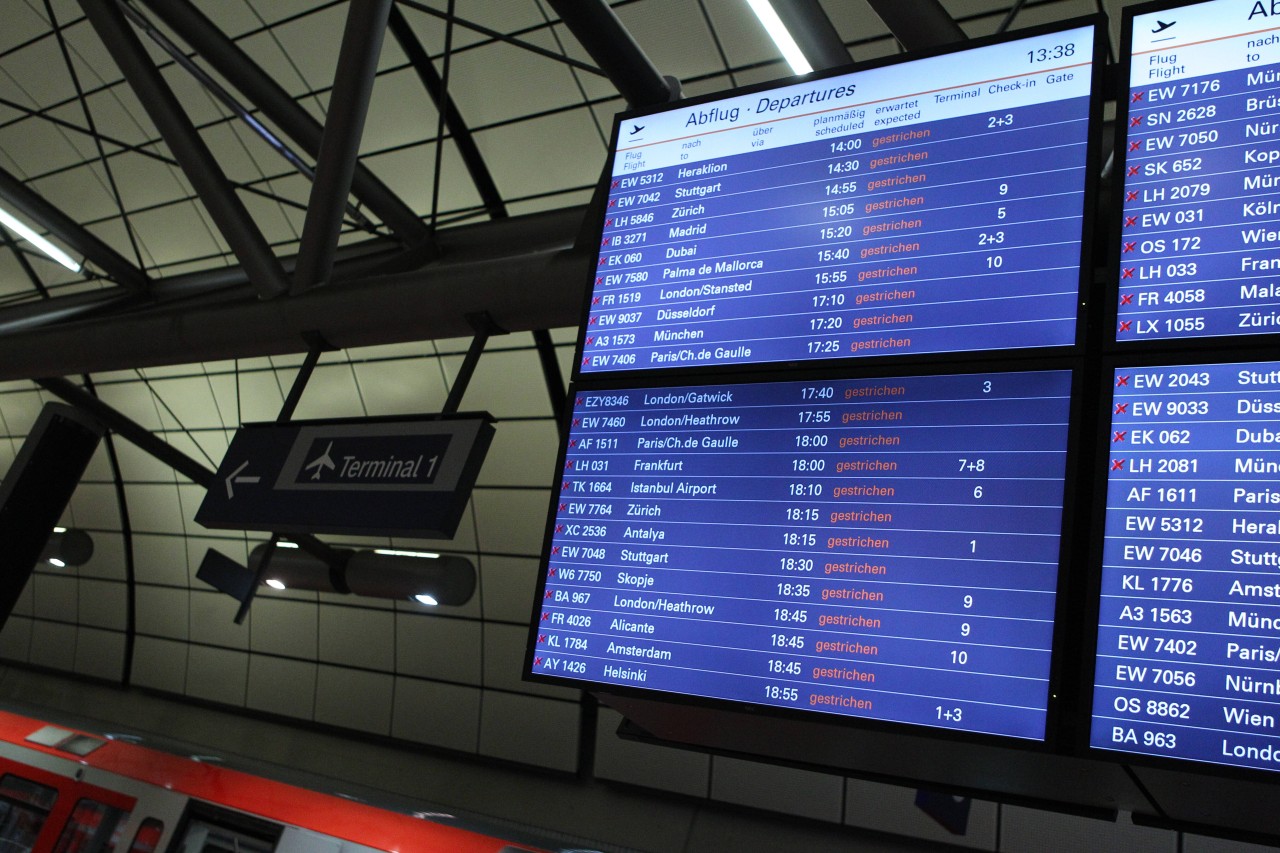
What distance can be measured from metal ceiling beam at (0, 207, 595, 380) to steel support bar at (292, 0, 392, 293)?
0.67 m

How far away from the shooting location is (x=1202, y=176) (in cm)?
347

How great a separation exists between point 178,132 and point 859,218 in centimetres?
640

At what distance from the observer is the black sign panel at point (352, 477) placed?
5867mm

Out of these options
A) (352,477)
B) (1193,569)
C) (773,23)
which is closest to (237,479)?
(352,477)

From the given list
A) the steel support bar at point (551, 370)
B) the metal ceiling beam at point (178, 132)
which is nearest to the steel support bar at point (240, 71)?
the metal ceiling beam at point (178, 132)

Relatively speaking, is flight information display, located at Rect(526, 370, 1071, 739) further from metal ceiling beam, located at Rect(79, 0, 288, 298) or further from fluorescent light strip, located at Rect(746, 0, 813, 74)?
metal ceiling beam, located at Rect(79, 0, 288, 298)

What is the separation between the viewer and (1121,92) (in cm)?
373

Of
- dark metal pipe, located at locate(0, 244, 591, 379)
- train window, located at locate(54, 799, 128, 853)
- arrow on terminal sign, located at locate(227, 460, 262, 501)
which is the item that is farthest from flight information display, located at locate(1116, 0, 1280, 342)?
train window, located at locate(54, 799, 128, 853)

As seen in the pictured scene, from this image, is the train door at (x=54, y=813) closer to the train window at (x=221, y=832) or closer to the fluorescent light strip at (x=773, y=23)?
the train window at (x=221, y=832)

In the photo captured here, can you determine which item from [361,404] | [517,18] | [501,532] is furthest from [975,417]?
[361,404]

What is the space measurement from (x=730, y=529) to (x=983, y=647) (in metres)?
1.05

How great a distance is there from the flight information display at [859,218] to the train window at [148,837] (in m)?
5.44

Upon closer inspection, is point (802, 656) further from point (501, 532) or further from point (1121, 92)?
point (501, 532)

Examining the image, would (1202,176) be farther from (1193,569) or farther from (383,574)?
(383,574)
